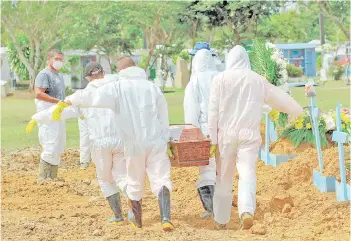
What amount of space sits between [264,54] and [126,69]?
4.57 m

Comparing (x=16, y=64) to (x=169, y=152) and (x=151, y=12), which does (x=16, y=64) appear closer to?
(x=151, y=12)

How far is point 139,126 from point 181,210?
172 centimetres

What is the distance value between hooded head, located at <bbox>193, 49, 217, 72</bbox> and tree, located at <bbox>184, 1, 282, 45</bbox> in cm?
3540

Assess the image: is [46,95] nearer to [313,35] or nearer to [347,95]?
[347,95]

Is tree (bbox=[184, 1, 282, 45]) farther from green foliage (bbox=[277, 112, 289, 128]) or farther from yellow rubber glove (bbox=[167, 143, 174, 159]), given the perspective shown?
yellow rubber glove (bbox=[167, 143, 174, 159])

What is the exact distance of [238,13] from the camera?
47.6m

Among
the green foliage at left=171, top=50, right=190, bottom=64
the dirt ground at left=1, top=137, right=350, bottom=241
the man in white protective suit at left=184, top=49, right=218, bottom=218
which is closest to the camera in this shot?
the dirt ground at left=1, top=137, right=350, bottom=241

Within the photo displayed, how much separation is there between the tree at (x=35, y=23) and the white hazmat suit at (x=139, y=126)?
123ft

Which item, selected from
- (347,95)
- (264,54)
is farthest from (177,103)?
(264,54)

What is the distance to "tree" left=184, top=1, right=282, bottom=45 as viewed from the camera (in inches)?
1859

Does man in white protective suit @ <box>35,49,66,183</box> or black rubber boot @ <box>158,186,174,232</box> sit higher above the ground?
man in white protective suit @ <box>35,49,66,183</box>

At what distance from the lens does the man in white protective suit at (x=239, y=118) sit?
31.6 feet

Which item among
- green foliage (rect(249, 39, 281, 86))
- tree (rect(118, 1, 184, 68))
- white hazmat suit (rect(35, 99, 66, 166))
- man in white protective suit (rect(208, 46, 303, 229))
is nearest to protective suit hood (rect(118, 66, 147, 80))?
man in white protective suit (rect(208, 46, 303, 229))

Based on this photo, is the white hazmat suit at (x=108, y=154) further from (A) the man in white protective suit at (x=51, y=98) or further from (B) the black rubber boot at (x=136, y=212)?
(A) the man in white protective suit at (x=51, y=98)
